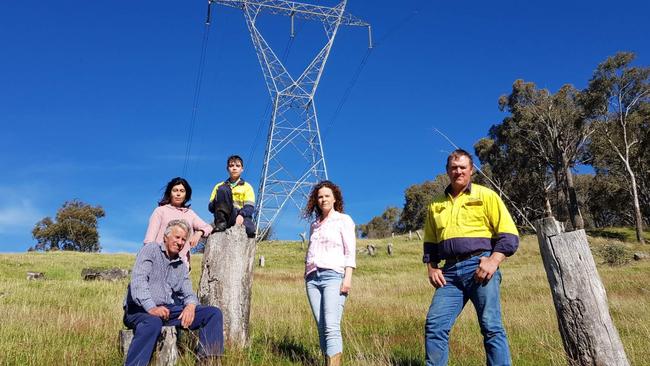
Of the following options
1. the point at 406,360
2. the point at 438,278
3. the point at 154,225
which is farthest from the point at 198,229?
the point at 438,278

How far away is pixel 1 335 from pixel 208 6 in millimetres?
21234

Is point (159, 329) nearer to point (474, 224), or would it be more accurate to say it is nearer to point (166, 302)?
point (166, 302)

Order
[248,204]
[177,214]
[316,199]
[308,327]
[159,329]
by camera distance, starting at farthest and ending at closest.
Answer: [308,327] → [248,204] → [177,214] → [316,199] → [159,329]

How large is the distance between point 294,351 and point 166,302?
1.55m

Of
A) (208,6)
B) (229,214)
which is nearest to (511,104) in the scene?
(208,6)

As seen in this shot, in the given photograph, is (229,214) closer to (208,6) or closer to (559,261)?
(559,261)

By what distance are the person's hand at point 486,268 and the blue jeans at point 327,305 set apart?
1.22m

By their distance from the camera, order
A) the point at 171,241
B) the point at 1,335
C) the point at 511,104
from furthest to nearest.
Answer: the point at 511,104 < the point at 1,335 < the point at 171,241

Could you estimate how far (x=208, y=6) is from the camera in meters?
23.9

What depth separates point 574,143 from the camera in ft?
112

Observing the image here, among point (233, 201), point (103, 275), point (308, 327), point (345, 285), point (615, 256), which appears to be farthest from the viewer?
point (615, 256)

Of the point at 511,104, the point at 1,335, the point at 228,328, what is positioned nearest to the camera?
the point at 228,328

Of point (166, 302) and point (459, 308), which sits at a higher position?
point (166, 302)

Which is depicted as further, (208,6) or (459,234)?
(208,6)
